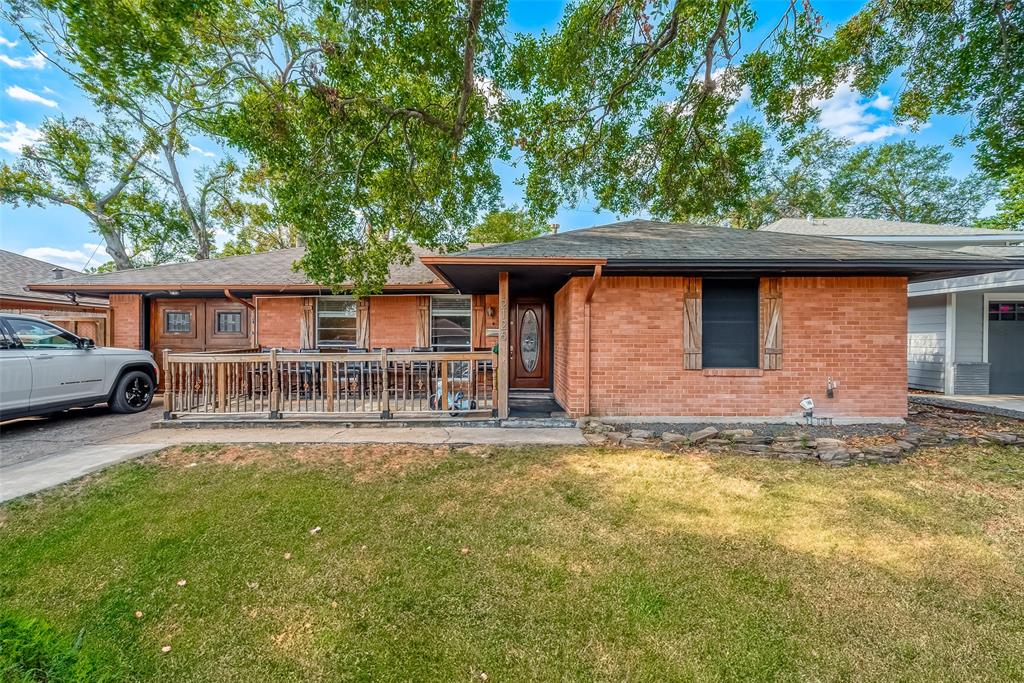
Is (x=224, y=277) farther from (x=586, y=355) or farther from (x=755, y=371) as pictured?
(x=755, y=371)

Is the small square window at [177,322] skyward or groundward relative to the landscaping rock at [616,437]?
skyward

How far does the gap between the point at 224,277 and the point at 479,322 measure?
6.19m

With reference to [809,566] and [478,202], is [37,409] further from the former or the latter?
[809,566]

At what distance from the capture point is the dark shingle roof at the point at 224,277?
29.9ft

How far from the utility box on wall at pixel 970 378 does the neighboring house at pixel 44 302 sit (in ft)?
67.1

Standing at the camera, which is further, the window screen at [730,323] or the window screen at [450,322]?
the window screen at [450,322]

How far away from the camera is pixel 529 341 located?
9.71 m

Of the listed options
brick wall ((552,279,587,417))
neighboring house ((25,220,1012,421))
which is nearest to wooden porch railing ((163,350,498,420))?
neighboring house ((25,220,1012,421))

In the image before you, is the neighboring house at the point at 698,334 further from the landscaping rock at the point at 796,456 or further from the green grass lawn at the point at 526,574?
the green grass lawn at the point at 526,574

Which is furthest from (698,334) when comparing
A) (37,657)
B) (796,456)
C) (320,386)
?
(37,657)

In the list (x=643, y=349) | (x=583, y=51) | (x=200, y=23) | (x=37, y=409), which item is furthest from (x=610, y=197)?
(x=37, y=409)

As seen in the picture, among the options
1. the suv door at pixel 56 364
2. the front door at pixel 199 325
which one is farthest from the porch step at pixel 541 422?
the front door at pixel 199 325

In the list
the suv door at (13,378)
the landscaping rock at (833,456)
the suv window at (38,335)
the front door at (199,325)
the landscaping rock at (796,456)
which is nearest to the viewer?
the landscaping rock at (833,456)

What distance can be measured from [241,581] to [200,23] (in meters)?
10.5
